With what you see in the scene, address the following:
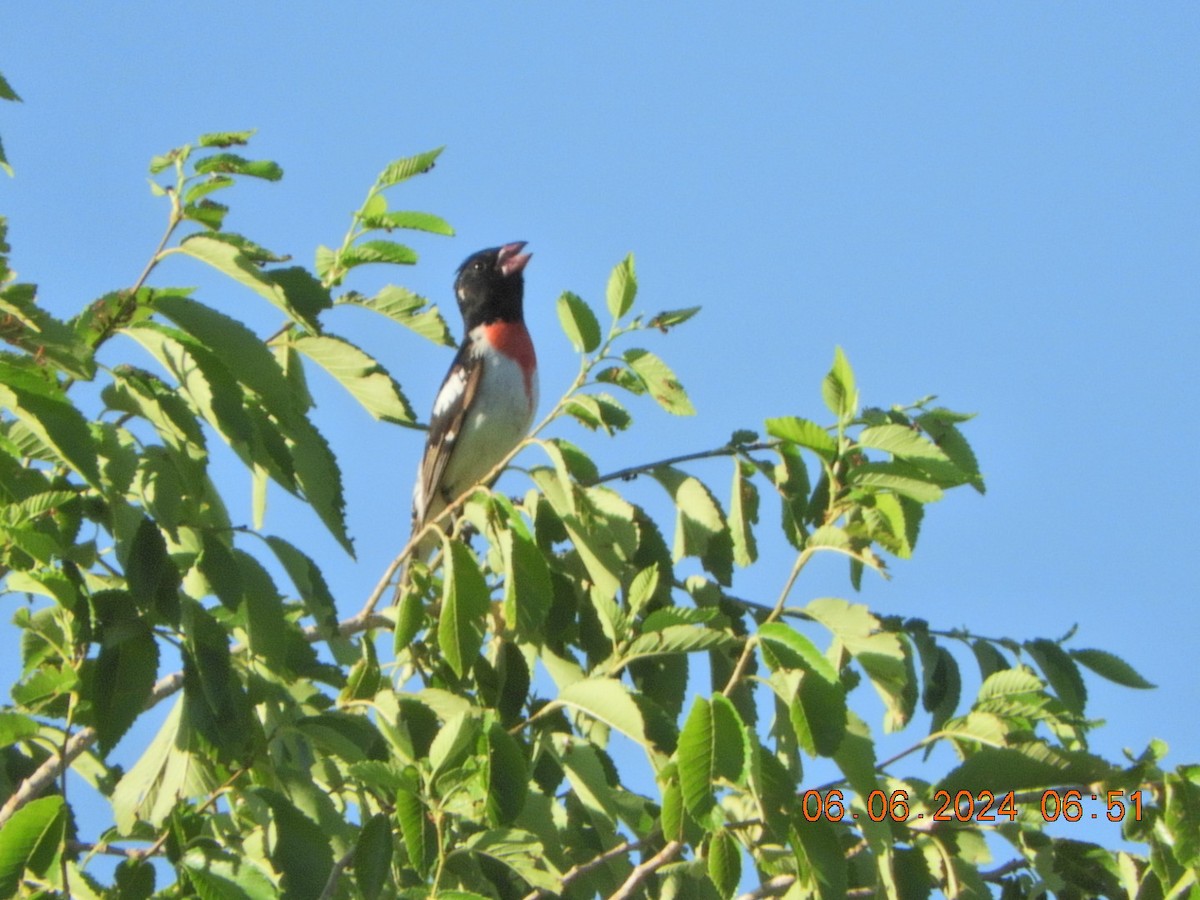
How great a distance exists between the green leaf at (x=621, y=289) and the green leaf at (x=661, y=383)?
12 cm

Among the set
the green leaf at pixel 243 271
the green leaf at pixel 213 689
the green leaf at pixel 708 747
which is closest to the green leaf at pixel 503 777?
the green leaf at pixel 708 747

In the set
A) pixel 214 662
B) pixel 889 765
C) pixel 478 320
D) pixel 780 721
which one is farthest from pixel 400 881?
pixel 478 320

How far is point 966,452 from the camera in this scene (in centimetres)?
315

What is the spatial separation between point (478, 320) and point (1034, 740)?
510 centimetres

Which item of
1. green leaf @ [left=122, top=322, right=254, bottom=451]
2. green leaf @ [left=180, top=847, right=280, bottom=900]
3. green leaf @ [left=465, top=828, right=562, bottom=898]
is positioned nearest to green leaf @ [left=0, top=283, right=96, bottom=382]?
green leaf @ [left=122, top=322, right=254, bottom=451]

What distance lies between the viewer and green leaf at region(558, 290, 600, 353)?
3271mm

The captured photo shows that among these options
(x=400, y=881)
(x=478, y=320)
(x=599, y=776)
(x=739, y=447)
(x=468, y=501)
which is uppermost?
(x=478, y=320)

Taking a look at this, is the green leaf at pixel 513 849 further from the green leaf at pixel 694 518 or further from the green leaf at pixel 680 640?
the green leaf at pixel 694 518

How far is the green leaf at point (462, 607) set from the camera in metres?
2.79

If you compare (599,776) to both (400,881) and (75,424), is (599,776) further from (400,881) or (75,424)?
(75,424)

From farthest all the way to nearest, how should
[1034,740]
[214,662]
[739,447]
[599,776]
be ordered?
[739,447]
[599,776]
[1034,740]
[214,662]

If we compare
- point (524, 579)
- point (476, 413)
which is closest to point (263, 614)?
point (524, 579)
